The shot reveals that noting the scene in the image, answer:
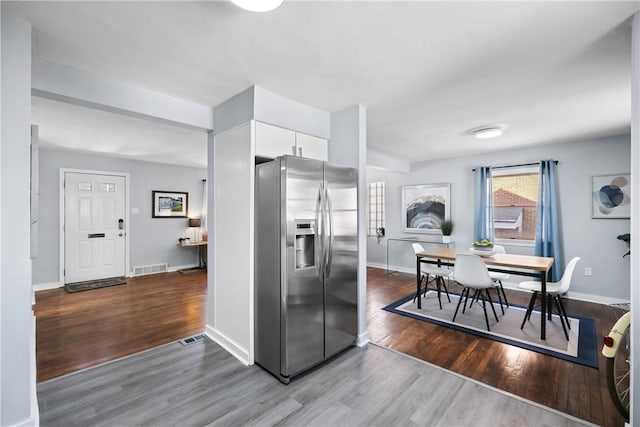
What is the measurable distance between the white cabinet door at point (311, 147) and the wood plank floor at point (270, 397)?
6.70ft

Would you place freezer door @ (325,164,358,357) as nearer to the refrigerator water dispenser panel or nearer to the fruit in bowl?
the refrigerator water dispenser panel

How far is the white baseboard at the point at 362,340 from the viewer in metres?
2.94

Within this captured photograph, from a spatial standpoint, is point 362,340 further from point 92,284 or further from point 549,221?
point 92,284

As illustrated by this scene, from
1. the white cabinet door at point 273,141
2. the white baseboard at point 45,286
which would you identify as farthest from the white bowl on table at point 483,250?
the white baseboard at point 45,286

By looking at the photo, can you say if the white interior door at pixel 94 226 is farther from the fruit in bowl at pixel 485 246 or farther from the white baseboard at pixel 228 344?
the fruit in bowl at pixel 485 246

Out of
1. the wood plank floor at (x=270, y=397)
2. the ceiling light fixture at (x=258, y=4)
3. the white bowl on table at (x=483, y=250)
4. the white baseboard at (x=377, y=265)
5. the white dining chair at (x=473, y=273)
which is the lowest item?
the wood plank floor at (x=270, y=397)

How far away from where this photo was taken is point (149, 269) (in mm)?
6246

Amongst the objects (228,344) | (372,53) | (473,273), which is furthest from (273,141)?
(473,273)

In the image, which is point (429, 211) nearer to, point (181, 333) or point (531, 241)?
point (531, 241)

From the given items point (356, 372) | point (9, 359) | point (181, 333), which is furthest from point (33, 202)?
point (356, 372)

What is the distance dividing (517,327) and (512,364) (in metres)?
1.02

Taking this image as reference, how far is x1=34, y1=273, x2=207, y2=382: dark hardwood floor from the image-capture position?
108 inches

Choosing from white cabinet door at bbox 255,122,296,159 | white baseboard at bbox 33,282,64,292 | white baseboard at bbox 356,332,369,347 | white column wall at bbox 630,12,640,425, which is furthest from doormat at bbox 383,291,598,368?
white baseboard at bbox 33,282,64,292

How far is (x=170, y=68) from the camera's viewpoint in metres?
2.25
